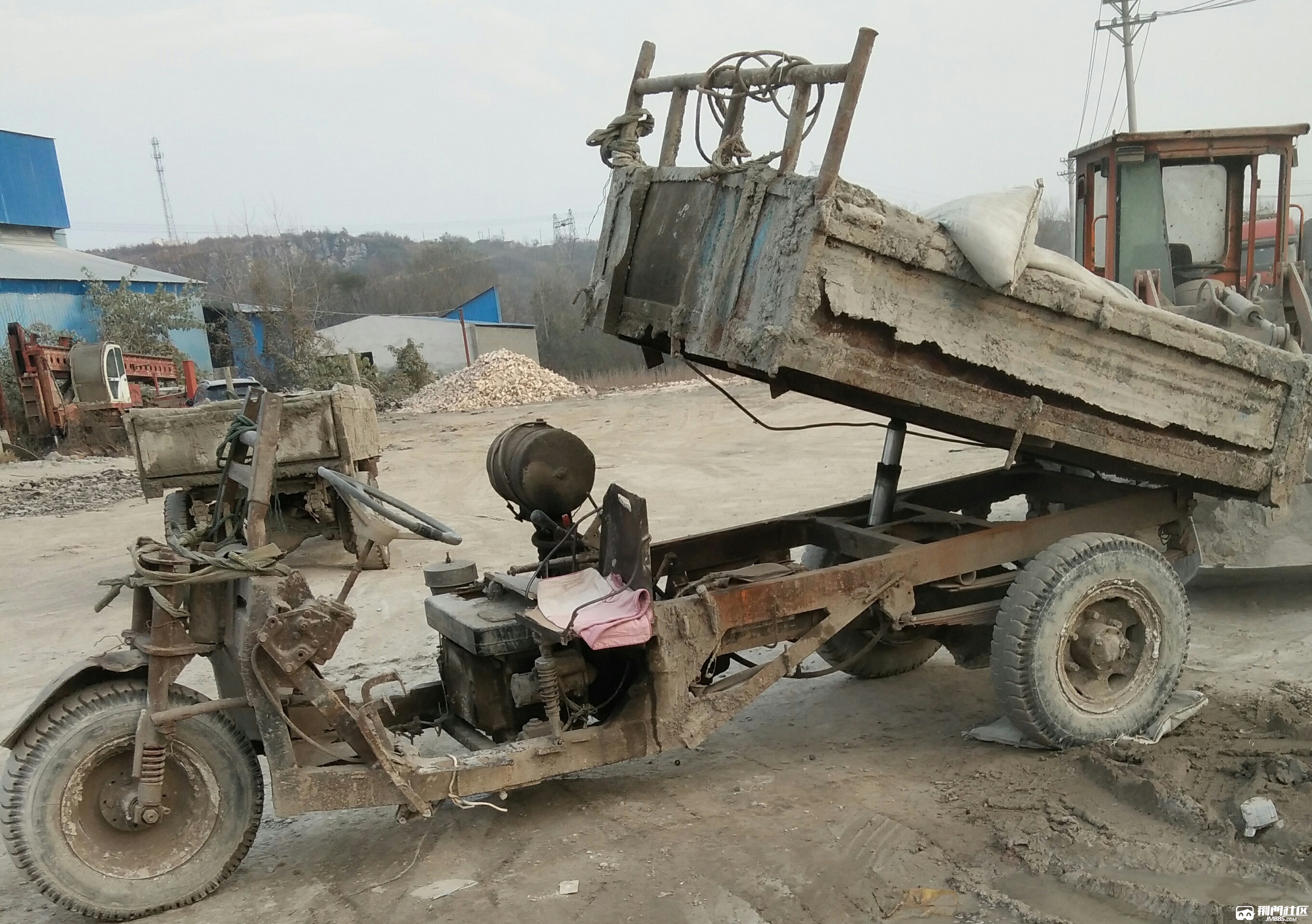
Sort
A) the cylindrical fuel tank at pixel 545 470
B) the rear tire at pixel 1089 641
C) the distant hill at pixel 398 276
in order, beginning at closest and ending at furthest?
the rear tire at pixel 1089 641 < the cylindrical fuel tank at pixel 545 470 < the distant hill at pixel 398 276

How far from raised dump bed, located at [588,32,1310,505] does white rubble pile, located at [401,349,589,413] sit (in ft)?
65.8

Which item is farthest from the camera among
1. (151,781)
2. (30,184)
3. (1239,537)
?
(30,184)

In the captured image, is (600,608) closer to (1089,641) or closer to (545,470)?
(545,470)

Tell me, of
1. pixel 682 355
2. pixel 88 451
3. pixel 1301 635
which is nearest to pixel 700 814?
pixel 682 355

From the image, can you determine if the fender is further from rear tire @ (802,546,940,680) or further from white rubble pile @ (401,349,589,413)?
white rubble pile @ (401,349,589,413)

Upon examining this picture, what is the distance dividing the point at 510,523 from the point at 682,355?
22.4ft

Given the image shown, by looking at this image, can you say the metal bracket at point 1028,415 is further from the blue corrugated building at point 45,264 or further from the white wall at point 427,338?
the white wall at point 427,338

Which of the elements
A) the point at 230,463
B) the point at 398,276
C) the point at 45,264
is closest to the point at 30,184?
the point at 45,264

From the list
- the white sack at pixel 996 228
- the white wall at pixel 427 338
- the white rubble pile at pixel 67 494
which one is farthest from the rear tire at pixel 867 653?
the white wall at pixel 427 338

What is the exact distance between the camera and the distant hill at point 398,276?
3903 cm

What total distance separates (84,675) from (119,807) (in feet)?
1.48

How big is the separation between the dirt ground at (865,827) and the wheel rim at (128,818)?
0.68ft

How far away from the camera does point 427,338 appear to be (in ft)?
112

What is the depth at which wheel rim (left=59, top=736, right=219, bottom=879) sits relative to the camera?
3.49 metres
